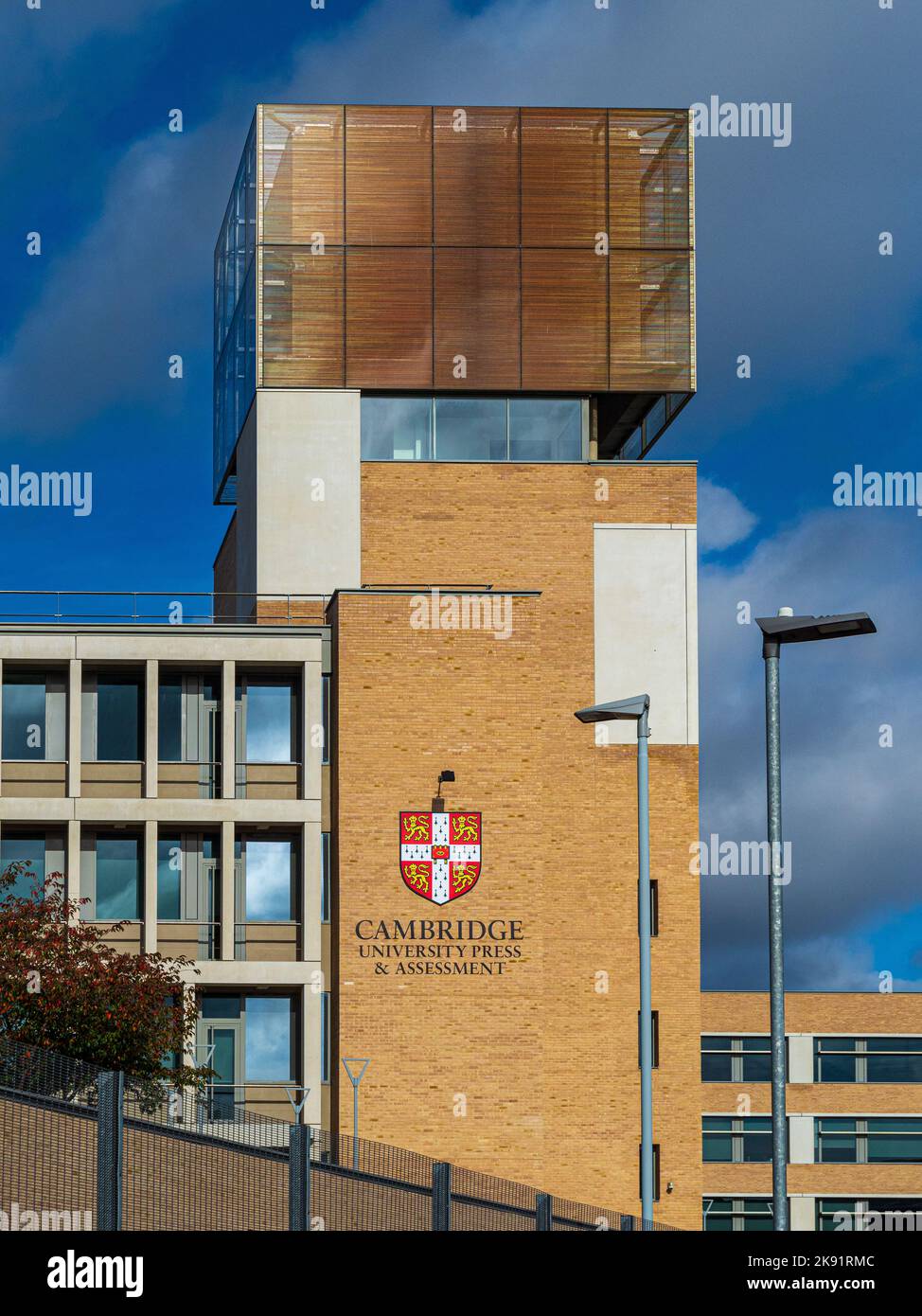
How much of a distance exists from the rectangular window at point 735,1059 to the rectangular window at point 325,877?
4192 centimetres

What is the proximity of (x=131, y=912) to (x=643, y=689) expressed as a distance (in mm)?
12530

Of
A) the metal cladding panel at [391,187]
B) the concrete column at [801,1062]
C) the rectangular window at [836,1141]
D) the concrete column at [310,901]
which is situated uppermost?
the metal cladding panel at [391,187]

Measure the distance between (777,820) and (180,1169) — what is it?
24.9 ft

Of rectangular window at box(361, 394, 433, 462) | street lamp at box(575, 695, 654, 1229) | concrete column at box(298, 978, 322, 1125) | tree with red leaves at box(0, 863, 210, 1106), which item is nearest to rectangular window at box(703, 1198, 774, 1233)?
concrete column at box(298, 978, 322, 1125)

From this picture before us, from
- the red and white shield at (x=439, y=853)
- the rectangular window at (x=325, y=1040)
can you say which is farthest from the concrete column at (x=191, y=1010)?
the red and white shield at (x=439, y=853)

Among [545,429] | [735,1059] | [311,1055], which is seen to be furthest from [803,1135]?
[311,1055]

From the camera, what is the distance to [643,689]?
Result: 44469mm

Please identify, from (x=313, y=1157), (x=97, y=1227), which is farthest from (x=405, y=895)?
(x=97, y=1227)

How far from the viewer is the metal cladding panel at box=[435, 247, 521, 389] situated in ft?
151

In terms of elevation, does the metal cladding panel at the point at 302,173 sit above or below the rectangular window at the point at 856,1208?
above

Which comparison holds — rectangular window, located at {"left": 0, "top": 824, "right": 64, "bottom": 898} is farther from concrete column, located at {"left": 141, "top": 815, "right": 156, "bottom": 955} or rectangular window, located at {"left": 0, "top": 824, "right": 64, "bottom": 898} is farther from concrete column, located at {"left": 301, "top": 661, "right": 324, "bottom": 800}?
concrete column, located at {"left": 301, "top": 661, "right": 324, "bottom": 800}

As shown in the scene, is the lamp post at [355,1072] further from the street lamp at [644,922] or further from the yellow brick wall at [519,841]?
the street lamp at [644,922]

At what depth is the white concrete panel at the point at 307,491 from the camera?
1780 inches
